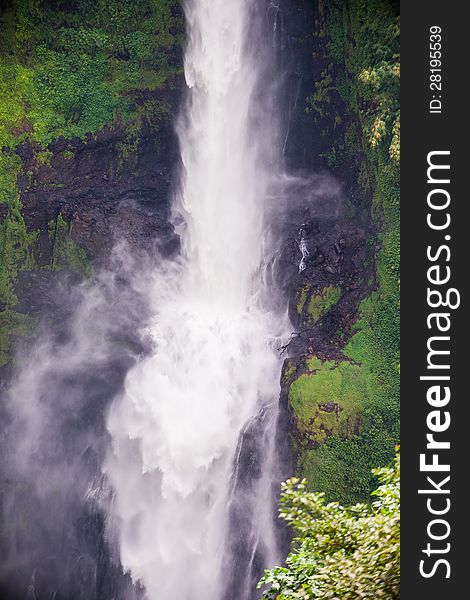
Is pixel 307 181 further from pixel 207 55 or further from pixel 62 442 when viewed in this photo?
pixel 62 442

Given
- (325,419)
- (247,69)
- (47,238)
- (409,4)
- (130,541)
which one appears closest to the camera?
(409,4)

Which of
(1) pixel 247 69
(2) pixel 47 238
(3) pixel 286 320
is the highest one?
(1) pixel 247 69

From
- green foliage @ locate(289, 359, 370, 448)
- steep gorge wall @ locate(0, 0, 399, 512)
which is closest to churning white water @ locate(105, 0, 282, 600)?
steep gorge wall @ locate(0, 0, 399, 512)

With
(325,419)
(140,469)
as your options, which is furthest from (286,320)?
(140,469)

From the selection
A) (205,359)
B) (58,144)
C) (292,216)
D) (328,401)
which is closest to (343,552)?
(328,401)

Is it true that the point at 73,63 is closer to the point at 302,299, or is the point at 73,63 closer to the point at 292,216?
the point at 292,216

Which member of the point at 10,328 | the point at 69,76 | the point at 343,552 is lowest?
the point at 343,552
